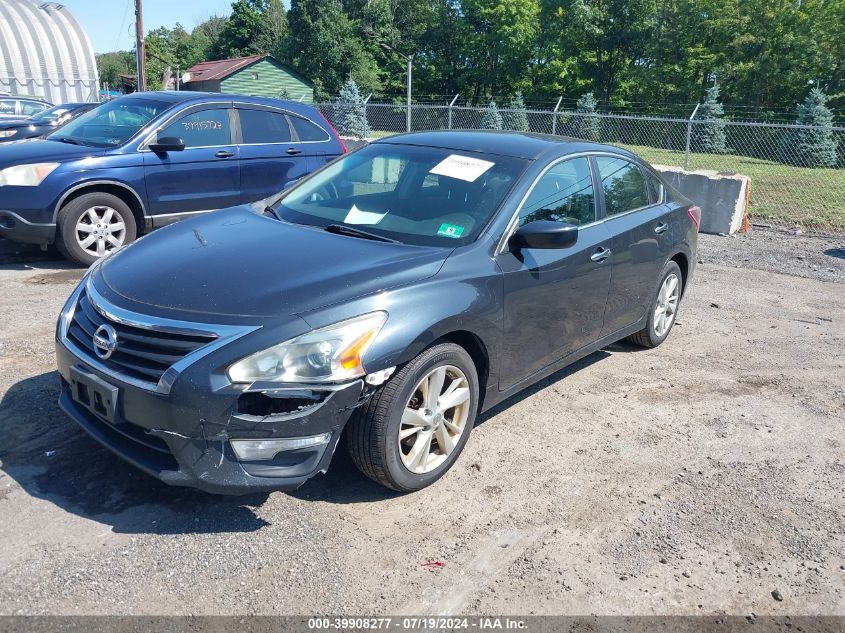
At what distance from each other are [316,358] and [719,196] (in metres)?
10.1

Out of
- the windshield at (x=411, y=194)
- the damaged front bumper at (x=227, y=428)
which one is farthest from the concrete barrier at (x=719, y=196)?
the damaged front bumper at (x=227, y=428)

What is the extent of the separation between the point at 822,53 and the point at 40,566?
1646 inches

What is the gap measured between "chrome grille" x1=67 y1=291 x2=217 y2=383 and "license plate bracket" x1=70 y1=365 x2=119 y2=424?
3.1 inches

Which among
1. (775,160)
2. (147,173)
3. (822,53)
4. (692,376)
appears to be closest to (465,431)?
(692,376)

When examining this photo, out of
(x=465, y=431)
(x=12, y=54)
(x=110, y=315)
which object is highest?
(x=12, y=54)

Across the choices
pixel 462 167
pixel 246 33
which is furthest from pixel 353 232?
pixel 246 33

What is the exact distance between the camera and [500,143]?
469 cm

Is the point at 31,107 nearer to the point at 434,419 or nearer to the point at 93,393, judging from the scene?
the point at 93,393

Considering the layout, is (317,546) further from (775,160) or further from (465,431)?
(775,160)

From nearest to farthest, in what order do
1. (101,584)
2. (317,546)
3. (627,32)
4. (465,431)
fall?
(101,584)
(317,546)
(465,431)
(627,32)

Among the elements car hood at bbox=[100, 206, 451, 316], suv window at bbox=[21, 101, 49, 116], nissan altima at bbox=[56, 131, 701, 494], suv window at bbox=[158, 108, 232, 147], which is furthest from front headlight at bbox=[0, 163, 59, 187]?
suv window at bbox=[21, 101, 49, 116]

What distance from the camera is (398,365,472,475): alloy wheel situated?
11.5ft

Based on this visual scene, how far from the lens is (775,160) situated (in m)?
24.8

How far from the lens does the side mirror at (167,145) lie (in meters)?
7.46
